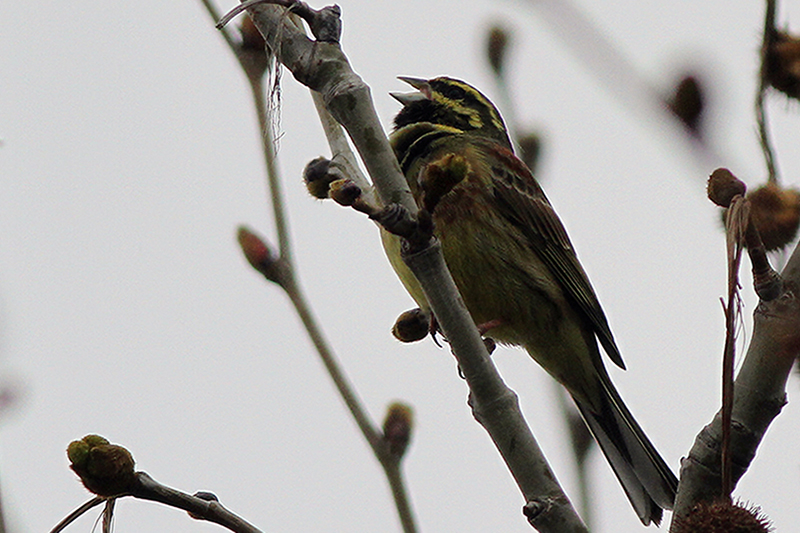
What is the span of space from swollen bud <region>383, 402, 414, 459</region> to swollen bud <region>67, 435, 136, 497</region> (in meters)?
1.11

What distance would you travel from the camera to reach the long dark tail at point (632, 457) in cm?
444

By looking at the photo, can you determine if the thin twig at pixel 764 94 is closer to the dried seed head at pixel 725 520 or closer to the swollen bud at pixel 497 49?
the dried seed head at pixel 725 520

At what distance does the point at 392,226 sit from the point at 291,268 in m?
1.00

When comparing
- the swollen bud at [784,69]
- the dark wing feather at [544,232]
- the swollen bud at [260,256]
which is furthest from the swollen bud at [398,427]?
the dark wing feather at [544,232]

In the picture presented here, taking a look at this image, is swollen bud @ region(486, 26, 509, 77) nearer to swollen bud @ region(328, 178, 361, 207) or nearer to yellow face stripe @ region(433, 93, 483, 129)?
yellow face stripe @ region(433, 93, 483, 129)

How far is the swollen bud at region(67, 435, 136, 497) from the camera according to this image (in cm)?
208

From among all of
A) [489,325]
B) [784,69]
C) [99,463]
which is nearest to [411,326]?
[99,463]

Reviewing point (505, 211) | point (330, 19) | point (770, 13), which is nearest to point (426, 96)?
point (505, 211)

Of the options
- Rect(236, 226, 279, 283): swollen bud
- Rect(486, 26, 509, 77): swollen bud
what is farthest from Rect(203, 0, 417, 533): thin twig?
Rect(486, 26, 509, 77): swollen bud

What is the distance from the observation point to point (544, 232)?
17.8 ft

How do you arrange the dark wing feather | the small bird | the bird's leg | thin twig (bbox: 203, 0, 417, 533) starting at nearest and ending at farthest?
1. thin twig (bbox: 203, 0, 417, 533)
2. the small bird
3. the bird's leg
4. the dark wing feather

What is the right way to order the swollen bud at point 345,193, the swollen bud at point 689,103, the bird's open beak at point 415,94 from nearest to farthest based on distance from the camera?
the swollen bud at point 689,103 → the swollen bud at point 345,193 → the bird's open beak at point 415,94

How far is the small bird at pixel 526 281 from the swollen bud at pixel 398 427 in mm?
1300

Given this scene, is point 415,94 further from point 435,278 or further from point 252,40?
point 435,278
